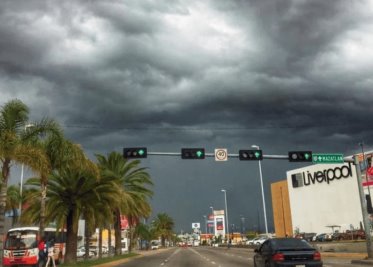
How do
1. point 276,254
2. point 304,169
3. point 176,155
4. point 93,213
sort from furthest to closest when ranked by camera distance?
1. point 304,169
2. point 93,213
3. point 176,155
4. point 276,254

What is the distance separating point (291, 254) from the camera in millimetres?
14539

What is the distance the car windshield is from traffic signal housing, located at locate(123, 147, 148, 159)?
441 inches

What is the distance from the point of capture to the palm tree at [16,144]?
2166cm

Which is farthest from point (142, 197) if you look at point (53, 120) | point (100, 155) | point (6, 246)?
point (53, 120)

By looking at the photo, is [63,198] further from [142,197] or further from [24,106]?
[142,197]

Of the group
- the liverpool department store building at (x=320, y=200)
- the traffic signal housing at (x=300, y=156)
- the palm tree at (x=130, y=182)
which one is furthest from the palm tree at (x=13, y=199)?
the liverpool department store building at (x=320, y=200)

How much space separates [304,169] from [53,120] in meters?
88.5

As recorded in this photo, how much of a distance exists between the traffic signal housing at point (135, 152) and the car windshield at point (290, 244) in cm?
1120

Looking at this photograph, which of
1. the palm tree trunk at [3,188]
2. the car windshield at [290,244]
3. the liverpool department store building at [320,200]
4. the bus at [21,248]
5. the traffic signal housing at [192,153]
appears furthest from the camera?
the liverpool department store building at [320,200]

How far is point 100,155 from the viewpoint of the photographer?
4319 centimetres

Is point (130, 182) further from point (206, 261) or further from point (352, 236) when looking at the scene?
point (352, 236)

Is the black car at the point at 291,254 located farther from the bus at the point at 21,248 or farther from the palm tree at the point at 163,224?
the palm tree at the point at 163,224

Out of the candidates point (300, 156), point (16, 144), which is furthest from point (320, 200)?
point (16, 144)

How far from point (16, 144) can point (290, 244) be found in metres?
14.0
